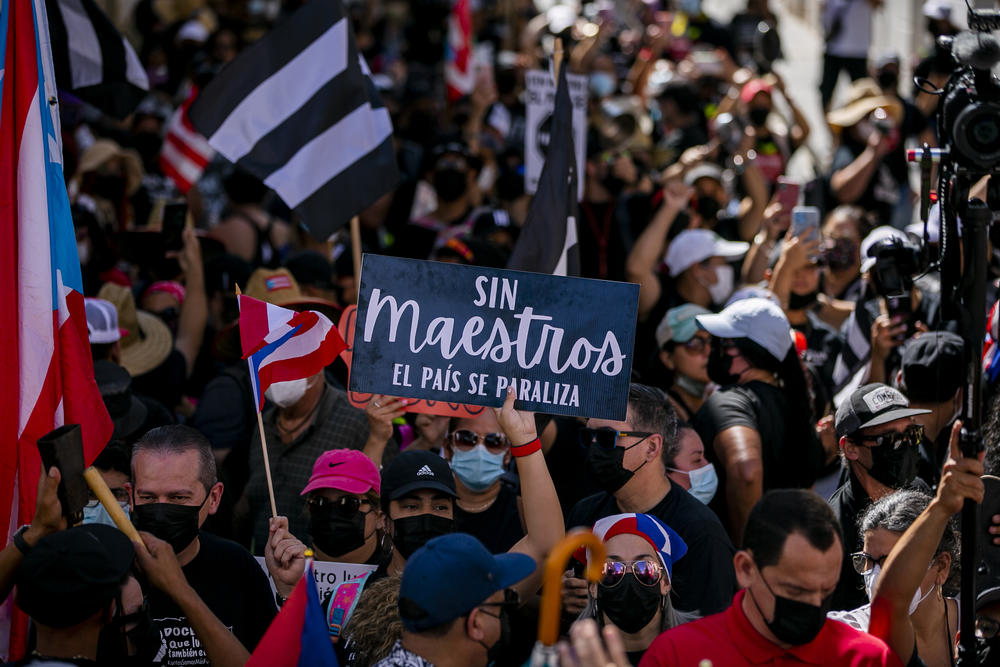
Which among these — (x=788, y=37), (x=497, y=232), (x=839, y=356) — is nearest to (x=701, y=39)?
(x=788, y=37)

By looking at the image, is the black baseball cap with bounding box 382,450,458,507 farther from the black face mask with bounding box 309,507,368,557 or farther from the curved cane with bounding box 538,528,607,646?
the curved cane with bounding box 538,528,607,646

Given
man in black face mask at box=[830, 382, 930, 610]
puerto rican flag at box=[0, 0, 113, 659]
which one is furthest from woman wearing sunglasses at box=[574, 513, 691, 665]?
puerto rican flag at box=[0, 0, 113, 659]

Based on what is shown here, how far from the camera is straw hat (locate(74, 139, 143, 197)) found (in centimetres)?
982

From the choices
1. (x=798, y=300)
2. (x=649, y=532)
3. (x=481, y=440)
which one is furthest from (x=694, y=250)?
(x=649, y=532)

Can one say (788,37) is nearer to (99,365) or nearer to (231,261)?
(231,261)

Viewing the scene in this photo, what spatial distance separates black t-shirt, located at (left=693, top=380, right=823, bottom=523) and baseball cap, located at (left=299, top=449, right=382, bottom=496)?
5.26ft

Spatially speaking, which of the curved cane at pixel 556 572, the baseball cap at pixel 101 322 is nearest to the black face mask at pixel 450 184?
the baseball cap at pixel 101 322

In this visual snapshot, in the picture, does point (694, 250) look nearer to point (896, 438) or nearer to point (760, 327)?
point (760, 327)

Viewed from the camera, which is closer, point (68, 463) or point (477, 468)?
point (68, 463)

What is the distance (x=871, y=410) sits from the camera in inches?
187

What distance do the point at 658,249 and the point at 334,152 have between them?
2336 millimetres

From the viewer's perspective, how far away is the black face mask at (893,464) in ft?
15.3

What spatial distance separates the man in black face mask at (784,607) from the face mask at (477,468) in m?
1.71

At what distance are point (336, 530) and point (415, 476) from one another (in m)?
0.38
